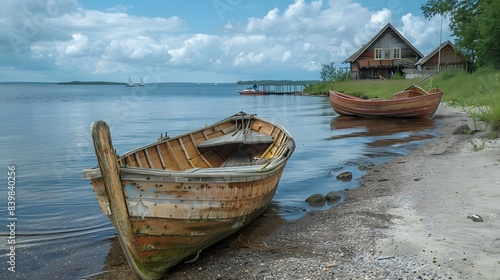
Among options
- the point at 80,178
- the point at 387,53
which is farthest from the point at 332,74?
the point at 80,178

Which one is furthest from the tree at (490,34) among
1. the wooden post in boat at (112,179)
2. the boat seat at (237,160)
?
the wooden post in boat at (112,179)

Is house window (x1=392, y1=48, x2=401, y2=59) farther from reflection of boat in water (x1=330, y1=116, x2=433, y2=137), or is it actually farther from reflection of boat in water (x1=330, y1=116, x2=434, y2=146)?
reflection of boat in water (x1=330, y1=116, x2=434, y2=146)

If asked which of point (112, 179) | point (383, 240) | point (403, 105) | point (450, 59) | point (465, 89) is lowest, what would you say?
point (383, 240)

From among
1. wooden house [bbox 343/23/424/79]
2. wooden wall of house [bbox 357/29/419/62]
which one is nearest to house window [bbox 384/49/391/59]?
wooden house [bbox 343/23/424/79]

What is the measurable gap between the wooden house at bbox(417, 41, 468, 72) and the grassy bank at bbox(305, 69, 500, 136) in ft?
27.5

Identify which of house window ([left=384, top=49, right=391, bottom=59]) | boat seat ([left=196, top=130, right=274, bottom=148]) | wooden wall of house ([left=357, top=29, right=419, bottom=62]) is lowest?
boat seat ([left=196, top=130, right=274, bottom=148])

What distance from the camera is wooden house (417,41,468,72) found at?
51.2 metres

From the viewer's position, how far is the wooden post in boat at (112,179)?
5.16 meters

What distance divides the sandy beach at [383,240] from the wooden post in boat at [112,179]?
1.09 metres

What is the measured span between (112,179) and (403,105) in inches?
916

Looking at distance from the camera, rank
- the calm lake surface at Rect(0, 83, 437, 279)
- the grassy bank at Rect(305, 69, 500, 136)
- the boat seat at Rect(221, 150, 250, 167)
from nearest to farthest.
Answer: the calm lake surface at Rect(0, 83, 437, 279)
the boat seat at Rect(221, 150, 250, 167)
the grassy bank at Rect(305, 69, 500, 136)

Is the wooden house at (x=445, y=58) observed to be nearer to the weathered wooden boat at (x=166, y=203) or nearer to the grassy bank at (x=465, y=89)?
the grassy bank at (x=465, y=89)

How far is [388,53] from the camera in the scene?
5878 cm

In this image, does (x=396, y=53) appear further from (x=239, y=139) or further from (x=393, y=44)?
(x=239, y=139)
